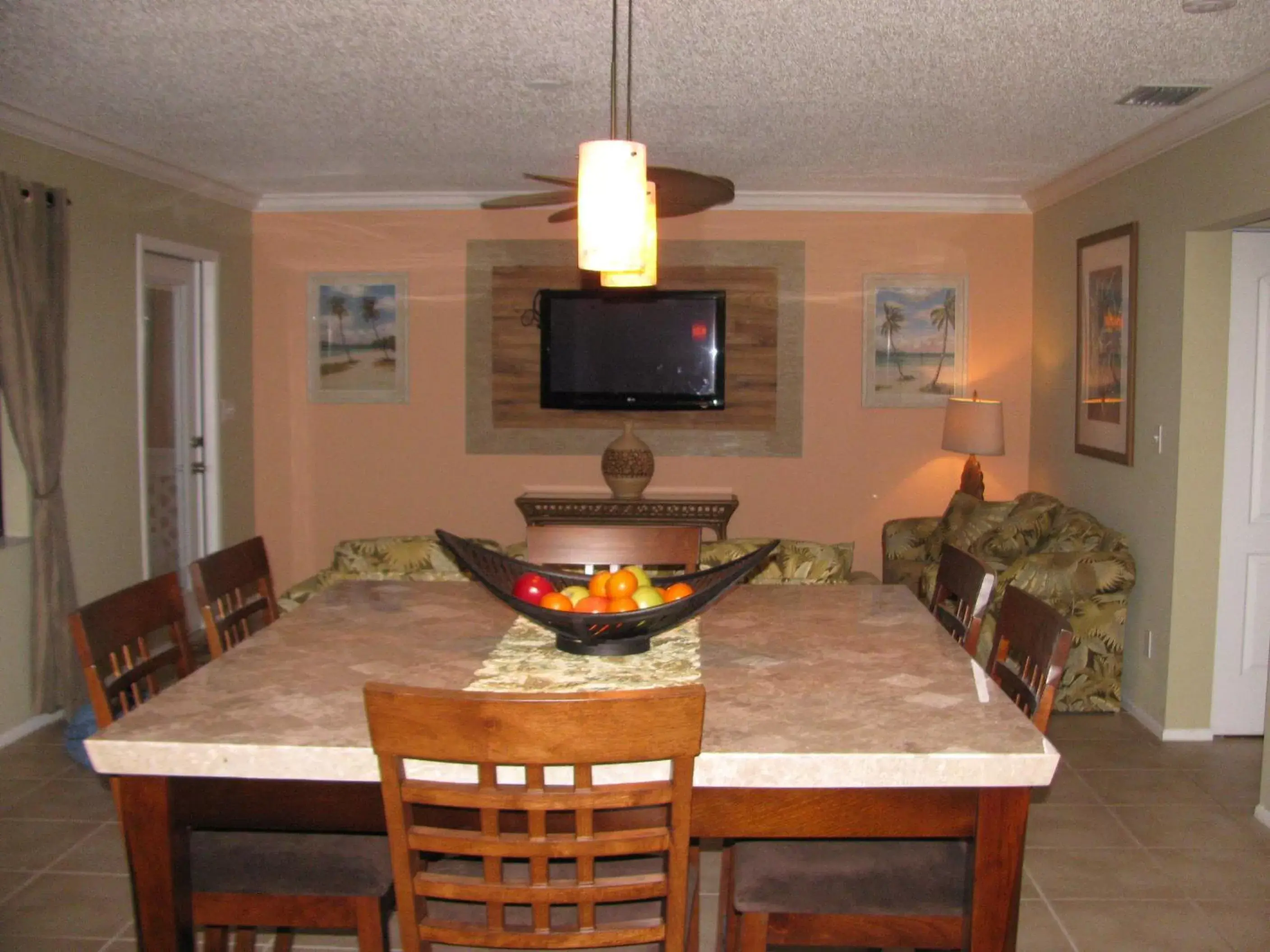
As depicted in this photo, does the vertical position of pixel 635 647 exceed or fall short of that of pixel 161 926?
it exceeds it

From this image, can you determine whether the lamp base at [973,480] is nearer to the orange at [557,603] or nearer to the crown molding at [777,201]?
the crown molding at [777,201]

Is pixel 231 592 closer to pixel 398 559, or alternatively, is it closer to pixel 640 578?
pixel 640 578

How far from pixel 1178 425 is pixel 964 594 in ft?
7.76

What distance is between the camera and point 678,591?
2582 mm

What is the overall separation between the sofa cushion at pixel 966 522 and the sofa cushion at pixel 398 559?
2745mm

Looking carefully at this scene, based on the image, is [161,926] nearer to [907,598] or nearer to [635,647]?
[635,647]

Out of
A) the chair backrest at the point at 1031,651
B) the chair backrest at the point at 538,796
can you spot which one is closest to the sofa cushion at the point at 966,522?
the chair backrest at the point at 1031,651

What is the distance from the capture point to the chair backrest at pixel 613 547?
340 cm

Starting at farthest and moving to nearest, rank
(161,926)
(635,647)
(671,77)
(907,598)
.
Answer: (671,77)
(907,598)
(635,647)
(161,926)

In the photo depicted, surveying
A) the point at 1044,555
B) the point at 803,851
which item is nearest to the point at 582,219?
the point at 803,851

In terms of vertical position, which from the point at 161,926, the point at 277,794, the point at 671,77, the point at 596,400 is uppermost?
the point at 671,77

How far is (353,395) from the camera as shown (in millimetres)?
7094

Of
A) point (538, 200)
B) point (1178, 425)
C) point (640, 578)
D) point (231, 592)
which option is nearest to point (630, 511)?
point (1178, 425)

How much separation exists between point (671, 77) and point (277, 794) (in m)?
2.97
